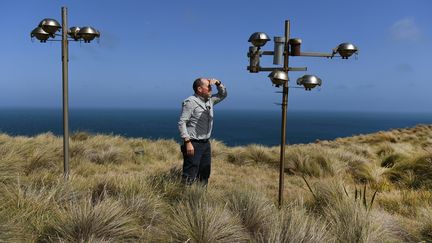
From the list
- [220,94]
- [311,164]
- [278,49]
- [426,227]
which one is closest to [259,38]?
[278,49]

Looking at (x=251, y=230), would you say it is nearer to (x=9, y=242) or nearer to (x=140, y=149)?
(x=9, y=242)

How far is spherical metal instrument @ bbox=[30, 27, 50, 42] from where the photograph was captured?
6.26 m

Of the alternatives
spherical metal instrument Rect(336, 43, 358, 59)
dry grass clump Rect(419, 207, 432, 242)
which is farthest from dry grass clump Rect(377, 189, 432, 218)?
spherical metal instrument Rect(336, 43, 358, 59)

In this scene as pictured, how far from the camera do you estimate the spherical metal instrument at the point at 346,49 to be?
5117 mm

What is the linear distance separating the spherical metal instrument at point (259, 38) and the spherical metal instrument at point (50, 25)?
3.21 meters

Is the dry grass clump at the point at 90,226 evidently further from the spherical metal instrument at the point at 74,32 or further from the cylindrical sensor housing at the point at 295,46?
the spherical metal instrument at the point at 74,32

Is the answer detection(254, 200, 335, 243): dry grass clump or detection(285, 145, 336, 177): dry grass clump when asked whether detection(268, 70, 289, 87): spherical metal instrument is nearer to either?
detection(254, 200, 335, 243): dry grass clump

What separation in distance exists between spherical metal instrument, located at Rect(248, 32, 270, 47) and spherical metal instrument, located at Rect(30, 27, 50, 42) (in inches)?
138

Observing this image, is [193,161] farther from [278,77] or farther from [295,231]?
[295,231]

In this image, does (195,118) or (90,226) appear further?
(195,118)

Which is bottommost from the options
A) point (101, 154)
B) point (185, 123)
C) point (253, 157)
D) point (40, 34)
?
point (253, 157)

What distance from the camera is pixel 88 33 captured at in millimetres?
6191

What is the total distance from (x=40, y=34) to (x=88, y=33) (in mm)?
839

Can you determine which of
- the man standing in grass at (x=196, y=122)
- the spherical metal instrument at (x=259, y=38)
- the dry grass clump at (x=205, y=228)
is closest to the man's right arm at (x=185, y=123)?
the man standing in grass at (x=196, y=122)
